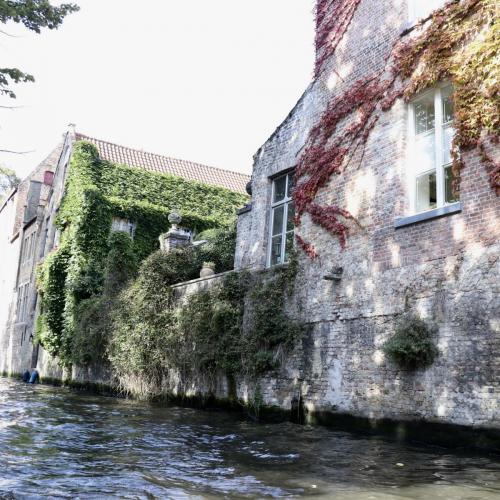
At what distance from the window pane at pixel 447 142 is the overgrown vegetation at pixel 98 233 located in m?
11.2

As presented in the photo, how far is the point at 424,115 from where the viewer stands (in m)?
8.80

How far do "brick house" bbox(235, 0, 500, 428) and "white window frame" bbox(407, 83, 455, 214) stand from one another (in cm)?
2

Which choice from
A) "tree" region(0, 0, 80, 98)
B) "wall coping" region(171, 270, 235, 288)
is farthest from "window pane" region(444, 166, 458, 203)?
"tree" region(0, 0, 80, 98)

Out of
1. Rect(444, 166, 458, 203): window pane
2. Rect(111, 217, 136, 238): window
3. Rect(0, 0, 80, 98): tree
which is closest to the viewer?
Rect(444, 166, 458, 203): window pane

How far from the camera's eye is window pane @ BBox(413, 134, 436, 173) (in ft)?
27.8

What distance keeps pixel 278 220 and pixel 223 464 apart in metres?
6.77

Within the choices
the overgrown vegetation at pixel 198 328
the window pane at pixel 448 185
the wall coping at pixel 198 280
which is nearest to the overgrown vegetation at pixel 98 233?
the overgrown vegetation at pixel 198 328

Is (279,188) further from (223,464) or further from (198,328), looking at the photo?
(223,464)

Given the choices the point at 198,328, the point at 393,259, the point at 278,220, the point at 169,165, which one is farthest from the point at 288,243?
the point at 169,165

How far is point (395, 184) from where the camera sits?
877 centimetres

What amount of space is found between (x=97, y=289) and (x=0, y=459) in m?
15.3

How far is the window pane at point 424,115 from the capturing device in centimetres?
867

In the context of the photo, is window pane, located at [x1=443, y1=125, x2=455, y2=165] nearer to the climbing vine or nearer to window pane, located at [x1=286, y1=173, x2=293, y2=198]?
the climbing vine

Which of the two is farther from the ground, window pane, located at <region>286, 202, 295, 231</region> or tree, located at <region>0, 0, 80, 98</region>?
tree, located at <region>0, 0, 80, 98</region>
